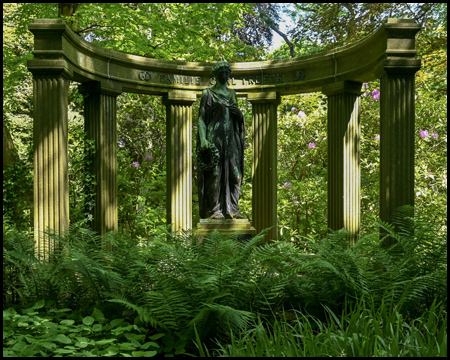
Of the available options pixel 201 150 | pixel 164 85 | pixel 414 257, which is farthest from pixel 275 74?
pixel 414 257

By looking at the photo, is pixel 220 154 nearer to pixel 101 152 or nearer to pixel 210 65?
pixel 101 152

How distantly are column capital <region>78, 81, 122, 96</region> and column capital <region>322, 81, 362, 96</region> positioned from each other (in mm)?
5028

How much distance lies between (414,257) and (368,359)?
252cm

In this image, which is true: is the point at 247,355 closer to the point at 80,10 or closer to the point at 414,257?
the point at 414,257

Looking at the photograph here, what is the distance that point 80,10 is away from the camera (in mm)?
13180

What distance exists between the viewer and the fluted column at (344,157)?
1105 centimetres

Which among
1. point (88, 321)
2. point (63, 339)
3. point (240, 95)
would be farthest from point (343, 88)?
point (63, 339)

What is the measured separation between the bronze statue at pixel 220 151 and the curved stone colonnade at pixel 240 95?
8.53 ft

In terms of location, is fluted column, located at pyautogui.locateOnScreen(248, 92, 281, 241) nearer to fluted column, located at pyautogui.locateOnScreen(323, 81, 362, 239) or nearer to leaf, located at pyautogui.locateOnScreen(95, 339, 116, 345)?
fluted column, located at pyautogui.locateOnScreen(323, 81, 362, 239)

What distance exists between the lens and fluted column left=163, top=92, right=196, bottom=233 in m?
12.0

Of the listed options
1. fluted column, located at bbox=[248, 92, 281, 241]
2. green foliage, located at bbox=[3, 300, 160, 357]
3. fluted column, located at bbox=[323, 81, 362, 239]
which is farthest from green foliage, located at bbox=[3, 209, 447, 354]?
fluted column, located at bbox=[248, 92, 281, 241]

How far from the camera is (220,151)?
31.1ft

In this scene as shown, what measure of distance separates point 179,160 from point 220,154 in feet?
9.14

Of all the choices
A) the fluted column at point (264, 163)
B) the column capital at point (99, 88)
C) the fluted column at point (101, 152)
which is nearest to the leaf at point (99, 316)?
the fluted column at point (101, 152)
